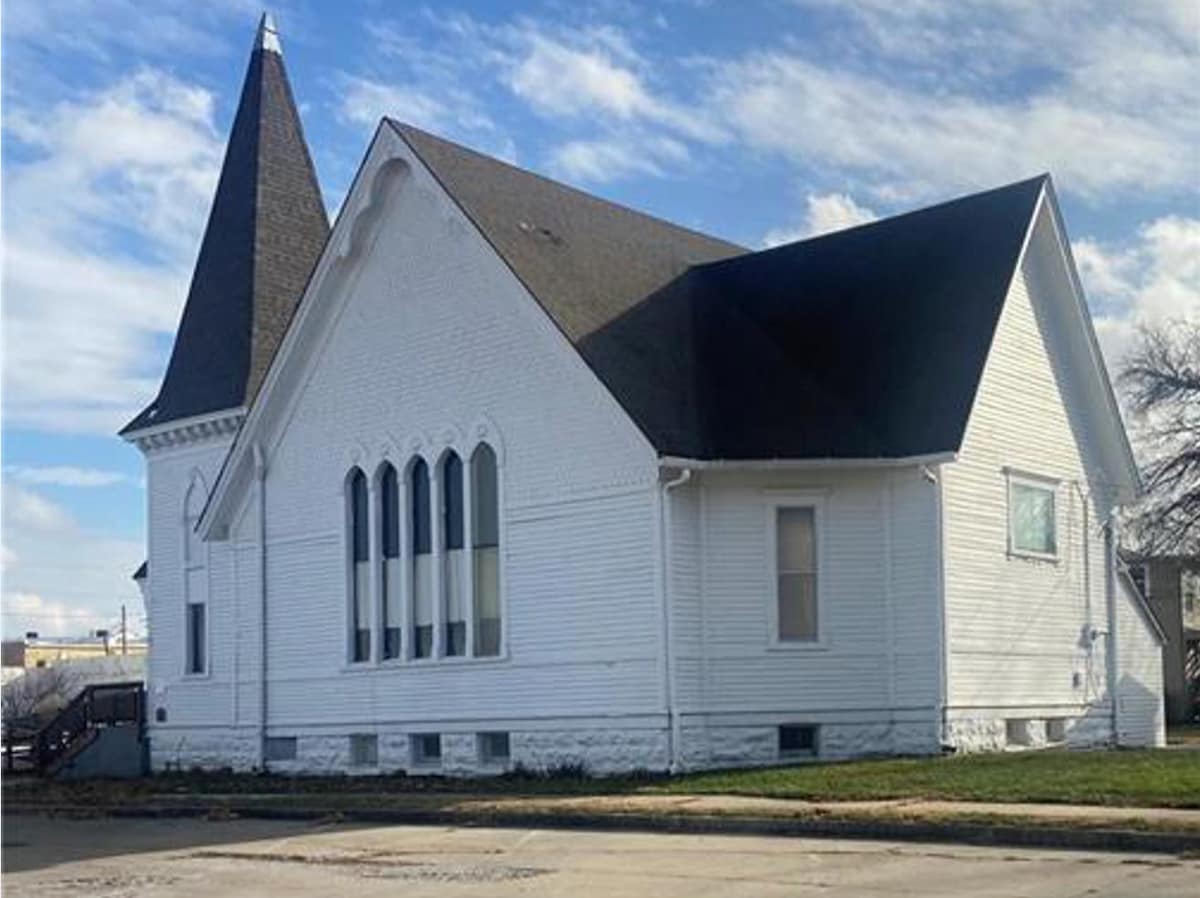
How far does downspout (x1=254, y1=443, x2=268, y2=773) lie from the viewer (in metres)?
31.5

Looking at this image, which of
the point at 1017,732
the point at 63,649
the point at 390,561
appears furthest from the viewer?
the point at 63,649

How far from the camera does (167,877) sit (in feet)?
53.6

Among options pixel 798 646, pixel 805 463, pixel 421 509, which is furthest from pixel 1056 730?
pixel 421 509

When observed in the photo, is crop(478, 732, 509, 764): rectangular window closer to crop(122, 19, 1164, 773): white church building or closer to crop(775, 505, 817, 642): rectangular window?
crop(122, 19, 1164, 773): white church building

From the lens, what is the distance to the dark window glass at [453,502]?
1106 inches

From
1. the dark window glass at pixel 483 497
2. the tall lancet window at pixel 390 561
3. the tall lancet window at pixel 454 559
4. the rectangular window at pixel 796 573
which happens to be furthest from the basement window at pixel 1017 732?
the tall lancet window at pixel 390 561

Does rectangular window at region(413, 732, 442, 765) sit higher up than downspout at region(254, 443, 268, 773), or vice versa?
downspout at region(254, 443, 268, 773)

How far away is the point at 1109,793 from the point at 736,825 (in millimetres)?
3950

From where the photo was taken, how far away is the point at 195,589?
35531 mm

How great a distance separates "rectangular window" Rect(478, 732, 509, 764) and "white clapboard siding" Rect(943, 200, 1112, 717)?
7.02 m

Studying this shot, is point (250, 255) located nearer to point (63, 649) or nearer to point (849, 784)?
point (849, 784)

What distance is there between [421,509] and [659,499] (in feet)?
18.0

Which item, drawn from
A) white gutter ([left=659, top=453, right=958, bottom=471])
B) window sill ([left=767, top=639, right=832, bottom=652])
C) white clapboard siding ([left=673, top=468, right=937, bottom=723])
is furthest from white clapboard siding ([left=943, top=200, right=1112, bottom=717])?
window sill ([left=767, top=639, right=832, bottom=652])

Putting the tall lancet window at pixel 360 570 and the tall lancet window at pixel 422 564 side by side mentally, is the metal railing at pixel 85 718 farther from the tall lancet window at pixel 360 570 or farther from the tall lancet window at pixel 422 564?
the tall lancet window at pixel 422 564
